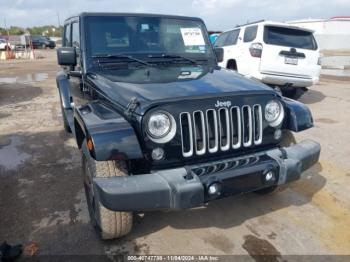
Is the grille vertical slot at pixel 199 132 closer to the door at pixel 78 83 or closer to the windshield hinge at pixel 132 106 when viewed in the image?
the windshield hinge at pixel 132 106

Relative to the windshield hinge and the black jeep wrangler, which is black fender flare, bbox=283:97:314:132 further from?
the windshield hinge

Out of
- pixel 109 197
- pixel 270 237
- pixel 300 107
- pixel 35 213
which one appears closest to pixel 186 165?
pixel 109 197

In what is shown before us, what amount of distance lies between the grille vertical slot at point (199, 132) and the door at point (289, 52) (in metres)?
5.73

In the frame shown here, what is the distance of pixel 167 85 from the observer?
282 cm

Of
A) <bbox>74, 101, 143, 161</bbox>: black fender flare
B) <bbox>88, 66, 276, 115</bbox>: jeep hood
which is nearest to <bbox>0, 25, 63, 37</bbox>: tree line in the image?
<bbox>88, 66, 276, 115</bbox>: jeep hood

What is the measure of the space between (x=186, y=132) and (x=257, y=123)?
68 cm

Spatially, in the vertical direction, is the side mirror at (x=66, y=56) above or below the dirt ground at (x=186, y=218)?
above

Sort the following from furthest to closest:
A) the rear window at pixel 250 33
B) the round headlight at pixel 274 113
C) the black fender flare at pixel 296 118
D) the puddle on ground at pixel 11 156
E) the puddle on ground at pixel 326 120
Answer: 1. the rear window at pixel 250 33
2. the puddle on ground at pixel 326 120
3. the puddle on ground at pixel 11 156
4. the black fender flare at pixel 296 118
5. the round headlight at pixel 274 113

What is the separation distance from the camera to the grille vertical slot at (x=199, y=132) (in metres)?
2.53

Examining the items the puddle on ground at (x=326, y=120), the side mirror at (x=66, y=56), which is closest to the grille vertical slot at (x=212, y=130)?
the side mirror at (x=66, y=56)

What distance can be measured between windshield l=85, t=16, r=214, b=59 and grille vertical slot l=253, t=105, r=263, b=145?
1.35 meters

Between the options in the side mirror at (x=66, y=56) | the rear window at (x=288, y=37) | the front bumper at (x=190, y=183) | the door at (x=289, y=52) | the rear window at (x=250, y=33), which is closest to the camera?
the front bumper at (x=190, y=183)

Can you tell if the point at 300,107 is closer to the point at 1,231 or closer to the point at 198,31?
the point at 198,31

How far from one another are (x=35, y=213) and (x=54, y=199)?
30cm
